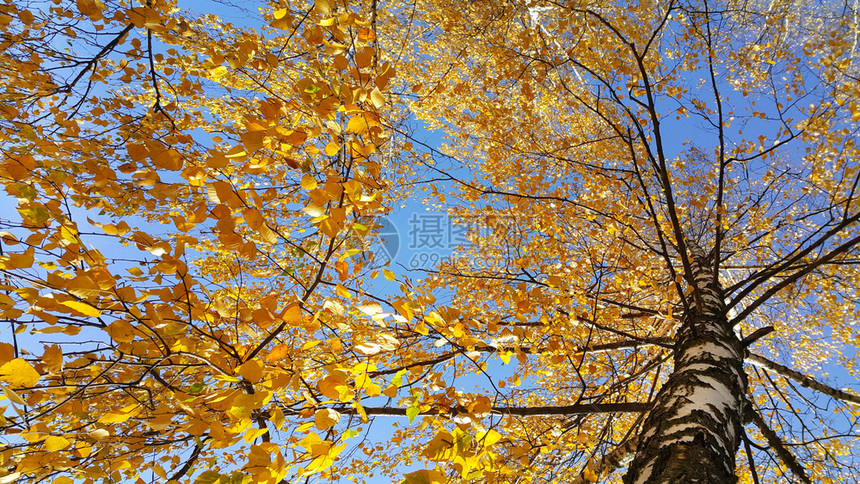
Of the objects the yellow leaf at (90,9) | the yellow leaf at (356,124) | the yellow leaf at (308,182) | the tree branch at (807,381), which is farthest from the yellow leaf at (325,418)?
the tree branch at (807,381)

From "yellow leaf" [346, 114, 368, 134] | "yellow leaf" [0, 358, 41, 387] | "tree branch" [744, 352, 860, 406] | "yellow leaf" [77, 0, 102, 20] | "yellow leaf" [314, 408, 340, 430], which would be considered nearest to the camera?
"yellow leaf" [0, 358, 41, 387]

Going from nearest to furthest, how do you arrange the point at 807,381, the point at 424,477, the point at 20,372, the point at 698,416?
the point at 20,372 → the point at 424,477 → the point at 698,416 → the point at 807,381

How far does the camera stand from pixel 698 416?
5.11 feet

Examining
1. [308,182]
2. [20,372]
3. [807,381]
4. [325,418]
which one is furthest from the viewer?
[807,381]

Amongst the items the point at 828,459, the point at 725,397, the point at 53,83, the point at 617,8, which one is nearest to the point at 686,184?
the point at 617,8

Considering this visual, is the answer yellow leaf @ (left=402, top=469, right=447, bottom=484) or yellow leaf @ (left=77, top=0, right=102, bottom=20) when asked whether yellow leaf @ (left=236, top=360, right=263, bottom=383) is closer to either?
yellow leaf @ (left=402, top=469, right=447, bottom=484)

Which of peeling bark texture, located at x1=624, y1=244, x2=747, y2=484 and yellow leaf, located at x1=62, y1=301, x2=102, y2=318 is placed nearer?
yellow leaf, located at x1=62, y1=301, x2=102, y2=318

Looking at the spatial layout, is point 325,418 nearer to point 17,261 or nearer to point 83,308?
point 83,308

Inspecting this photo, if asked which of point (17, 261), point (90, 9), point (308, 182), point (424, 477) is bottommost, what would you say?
point (424, 477)

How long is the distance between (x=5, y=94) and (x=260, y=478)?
3779 millimetres

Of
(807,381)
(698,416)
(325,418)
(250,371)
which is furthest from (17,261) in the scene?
(807,381)

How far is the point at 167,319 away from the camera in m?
1.29

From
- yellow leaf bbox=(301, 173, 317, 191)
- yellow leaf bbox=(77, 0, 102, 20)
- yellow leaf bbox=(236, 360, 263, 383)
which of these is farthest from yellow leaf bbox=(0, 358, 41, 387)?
yellow leaf bbox=(77, 0, 102, 20)

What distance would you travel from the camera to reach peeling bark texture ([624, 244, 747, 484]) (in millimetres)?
1330
